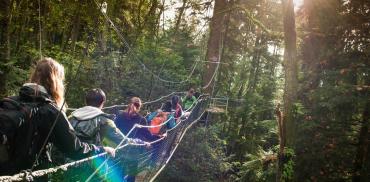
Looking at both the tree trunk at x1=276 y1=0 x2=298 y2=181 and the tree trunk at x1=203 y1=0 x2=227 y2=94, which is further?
the tree trunk at x1=203 y1=0 x2=227 y2=94

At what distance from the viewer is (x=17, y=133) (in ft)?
5.61

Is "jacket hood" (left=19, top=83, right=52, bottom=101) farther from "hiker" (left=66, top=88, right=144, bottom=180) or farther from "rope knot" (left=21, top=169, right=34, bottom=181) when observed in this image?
"hiker" (left=66, top=88, right=144, bottom=180)

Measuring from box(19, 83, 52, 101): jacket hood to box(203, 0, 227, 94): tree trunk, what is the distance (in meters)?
9.86

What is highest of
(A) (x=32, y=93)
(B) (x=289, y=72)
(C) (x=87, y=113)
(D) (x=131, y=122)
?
(B) (x=289, y=72)

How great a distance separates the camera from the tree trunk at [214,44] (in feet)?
38.1

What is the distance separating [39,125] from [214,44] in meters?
10.2

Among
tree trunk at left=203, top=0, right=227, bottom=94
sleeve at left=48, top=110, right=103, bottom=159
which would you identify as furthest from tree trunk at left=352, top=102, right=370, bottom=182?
sleeve at left=48, top=110, right=103, bottom=159

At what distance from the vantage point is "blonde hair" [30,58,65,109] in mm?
1915

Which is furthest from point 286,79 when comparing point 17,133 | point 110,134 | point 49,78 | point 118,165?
point 17,133

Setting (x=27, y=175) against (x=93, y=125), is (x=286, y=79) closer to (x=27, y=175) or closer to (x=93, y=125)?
(x=93, y=125)

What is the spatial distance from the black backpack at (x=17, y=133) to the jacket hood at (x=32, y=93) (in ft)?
0.08

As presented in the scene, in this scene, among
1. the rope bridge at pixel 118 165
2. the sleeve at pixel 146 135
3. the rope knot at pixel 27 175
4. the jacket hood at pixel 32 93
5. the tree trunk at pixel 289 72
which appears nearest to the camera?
the rope knot at pixel 27 175

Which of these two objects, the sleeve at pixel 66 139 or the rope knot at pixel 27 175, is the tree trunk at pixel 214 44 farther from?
the rope knot at pixel 27 175

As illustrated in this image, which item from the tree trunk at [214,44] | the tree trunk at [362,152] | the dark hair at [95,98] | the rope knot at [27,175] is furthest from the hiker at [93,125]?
the tree trunk at [214,44]
